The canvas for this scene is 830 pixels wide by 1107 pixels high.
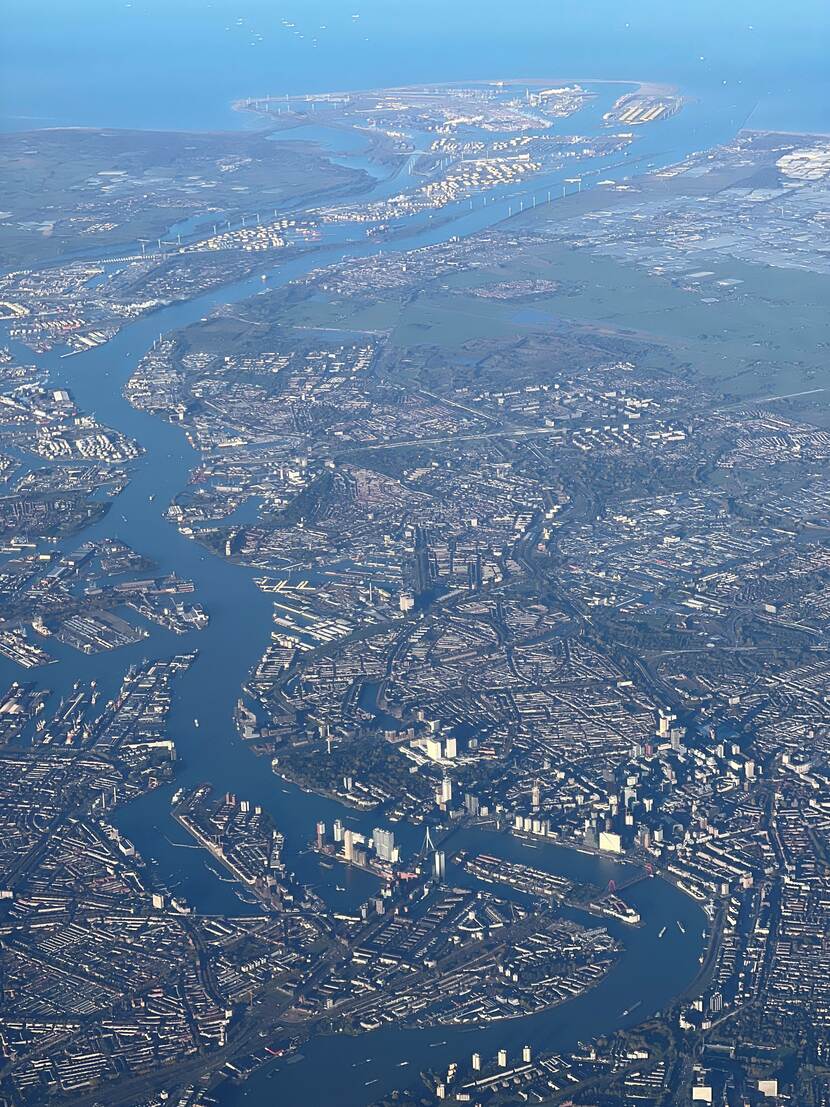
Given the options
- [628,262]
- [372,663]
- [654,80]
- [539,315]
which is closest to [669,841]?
[372,663]

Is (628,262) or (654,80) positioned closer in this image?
(628,262)

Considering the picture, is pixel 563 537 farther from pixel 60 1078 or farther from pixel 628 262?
pixel 628 262

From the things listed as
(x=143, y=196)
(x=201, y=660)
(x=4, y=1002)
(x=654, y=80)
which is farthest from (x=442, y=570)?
(x=654, y=80)

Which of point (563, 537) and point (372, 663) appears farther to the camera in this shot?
point (563, 537)

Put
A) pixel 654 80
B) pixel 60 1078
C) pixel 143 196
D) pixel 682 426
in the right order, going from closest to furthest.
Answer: pixel 60 1078 < pixel 682 426 < pixel 143 196 < pixel 654 80

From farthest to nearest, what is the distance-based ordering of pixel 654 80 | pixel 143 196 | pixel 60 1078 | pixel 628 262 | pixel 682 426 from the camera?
1. pixel 654 80
2. pixel 143 196
3. pixel 628 262
4. pixel 682 426
5. pixel 60 1078

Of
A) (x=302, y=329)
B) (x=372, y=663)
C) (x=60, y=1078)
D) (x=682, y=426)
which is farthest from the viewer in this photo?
(x=302, y=329)

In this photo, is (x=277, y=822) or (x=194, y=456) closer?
(x=277, y=822)

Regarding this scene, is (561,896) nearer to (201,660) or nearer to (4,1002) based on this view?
(4,1002)

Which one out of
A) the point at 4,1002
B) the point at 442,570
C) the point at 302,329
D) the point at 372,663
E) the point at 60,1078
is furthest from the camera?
the point at 302,329
